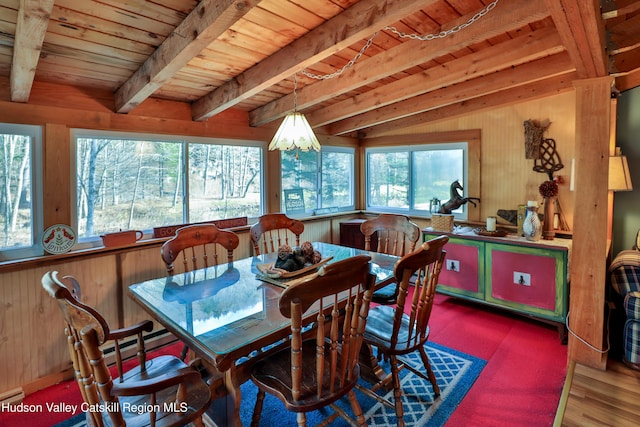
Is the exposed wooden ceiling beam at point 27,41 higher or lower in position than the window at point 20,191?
higher

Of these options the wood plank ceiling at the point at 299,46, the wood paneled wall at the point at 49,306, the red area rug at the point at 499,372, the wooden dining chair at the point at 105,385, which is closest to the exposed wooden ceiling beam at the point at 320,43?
the wood plank ceiling at the point at 299,46

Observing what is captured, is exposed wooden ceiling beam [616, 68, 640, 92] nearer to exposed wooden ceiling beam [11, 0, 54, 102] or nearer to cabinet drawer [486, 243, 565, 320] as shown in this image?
cabinet drawer [486, 243, 565, 320]

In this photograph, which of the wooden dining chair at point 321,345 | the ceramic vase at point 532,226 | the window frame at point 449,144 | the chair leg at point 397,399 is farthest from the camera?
the window frame at point 449,144

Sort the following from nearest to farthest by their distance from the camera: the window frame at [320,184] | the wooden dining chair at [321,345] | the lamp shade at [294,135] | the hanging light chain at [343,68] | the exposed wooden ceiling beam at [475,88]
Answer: the wooden dining chair at [321,345], the lamp shade at [294,135], the hanging light chain at [343,68], the exposed wooden ceiling beam at [475,88], the window frame at [320,184]

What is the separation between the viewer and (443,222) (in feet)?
12.0

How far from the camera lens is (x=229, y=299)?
5.88 ft

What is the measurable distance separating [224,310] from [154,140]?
1917mm

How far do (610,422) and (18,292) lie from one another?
11.9 ft

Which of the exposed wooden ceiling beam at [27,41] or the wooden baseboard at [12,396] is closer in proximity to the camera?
the exposed wooden ceiling beam at [27,41]

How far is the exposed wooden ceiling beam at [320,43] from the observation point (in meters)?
1.71

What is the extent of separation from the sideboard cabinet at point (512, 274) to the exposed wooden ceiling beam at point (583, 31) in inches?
58.8

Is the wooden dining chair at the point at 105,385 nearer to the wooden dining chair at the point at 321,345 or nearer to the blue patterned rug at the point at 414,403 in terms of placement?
the wooden dining chair at the point at 321,345

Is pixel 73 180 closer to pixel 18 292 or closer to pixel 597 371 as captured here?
pixel 18 292

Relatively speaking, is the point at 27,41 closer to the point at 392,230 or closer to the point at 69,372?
the point at 69,372
